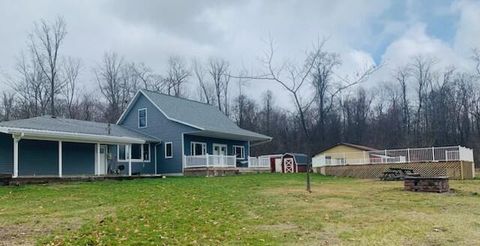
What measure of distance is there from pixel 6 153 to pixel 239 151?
1711 centimetres

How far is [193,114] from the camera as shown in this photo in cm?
3203

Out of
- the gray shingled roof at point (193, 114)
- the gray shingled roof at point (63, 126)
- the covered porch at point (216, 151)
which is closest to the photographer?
the gray shingled roof at point (63, 126)

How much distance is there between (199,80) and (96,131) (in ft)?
104

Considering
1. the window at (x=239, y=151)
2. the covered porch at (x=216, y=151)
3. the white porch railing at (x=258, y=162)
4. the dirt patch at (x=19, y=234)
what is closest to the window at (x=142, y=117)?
the covered porch at (x=216, y=151)

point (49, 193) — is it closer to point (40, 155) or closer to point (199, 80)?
point (40, 155)

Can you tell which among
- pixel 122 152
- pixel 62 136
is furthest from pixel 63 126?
pixel 122 152

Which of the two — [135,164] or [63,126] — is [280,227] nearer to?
[63,126]

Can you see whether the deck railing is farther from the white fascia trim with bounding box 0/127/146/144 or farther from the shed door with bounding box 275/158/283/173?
the white fascia trim with bounding box 0/127/146/144

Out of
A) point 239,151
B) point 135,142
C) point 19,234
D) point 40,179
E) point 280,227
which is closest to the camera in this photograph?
point 19,234

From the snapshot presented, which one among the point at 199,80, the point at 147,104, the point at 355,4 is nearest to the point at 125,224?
the point at 355,4

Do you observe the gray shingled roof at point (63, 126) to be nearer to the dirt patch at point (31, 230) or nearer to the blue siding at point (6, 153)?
the blue siding at point (6, 153)

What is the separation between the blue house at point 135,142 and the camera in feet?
70.7

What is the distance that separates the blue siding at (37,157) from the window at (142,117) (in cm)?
795

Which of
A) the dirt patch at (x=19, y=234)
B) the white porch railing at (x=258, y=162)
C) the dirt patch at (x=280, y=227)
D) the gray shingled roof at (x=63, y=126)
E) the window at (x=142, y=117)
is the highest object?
the window at (x=142, y=117)
